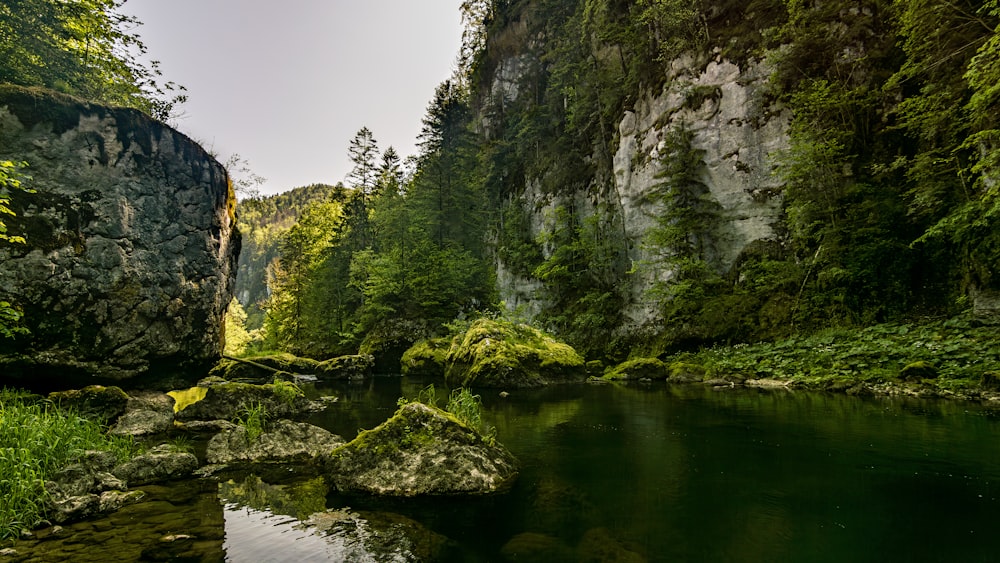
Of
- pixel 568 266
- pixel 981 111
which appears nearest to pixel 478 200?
pixel 568 266

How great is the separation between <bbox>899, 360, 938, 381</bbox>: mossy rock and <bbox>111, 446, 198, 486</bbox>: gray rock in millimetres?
17040

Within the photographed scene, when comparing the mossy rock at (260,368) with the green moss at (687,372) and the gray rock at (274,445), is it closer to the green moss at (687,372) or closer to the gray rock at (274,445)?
the gray rock at (274,445)

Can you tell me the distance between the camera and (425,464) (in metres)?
6.08

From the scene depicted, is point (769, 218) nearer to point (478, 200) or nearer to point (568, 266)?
point (568, 266)

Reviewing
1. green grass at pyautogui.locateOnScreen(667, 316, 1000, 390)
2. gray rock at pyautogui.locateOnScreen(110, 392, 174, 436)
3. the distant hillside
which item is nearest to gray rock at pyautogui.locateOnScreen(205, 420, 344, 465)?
gray rock at pyautogui.locateOnScreen(110, 392, 174, 436)

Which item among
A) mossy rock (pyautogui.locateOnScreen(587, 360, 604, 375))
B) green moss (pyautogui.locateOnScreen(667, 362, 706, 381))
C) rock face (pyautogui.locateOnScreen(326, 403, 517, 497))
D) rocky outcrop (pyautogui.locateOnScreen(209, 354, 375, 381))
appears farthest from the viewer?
rocky outcrop (pyautogui.locateOnScreen(209, 354, 375, 381))

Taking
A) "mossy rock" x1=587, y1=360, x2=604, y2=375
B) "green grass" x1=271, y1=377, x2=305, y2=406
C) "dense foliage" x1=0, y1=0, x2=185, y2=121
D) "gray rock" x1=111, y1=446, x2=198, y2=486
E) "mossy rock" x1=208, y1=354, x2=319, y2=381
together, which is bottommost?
"mossy rock" x1=208, y1=354, x2=319, y2=381

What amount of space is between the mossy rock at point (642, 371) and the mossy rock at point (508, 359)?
179 cm

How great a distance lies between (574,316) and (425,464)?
957 inches

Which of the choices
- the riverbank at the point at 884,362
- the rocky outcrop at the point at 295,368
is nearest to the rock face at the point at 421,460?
the riverbank at the point at 884,362

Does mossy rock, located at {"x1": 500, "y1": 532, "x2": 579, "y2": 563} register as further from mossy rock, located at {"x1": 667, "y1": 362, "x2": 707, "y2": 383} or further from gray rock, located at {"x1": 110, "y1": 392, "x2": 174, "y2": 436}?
mossy rock, located at {"x1": 667, "y1": 362, "x2": 707, "y2": 383}

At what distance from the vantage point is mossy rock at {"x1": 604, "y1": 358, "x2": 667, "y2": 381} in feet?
65.6

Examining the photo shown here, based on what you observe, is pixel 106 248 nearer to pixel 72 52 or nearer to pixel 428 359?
pixel 72 52

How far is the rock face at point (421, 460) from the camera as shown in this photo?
5855 mm
